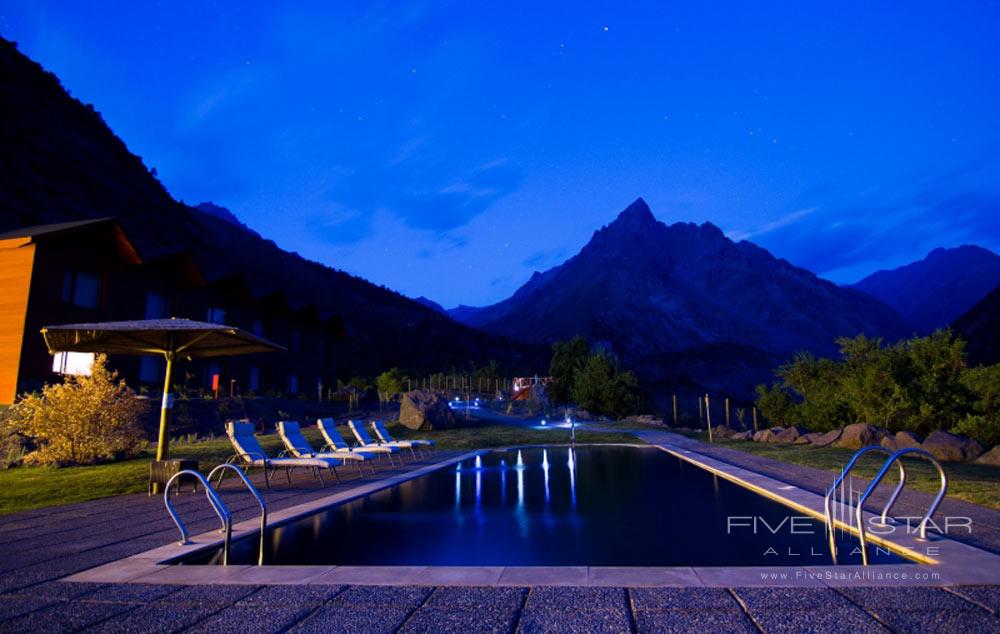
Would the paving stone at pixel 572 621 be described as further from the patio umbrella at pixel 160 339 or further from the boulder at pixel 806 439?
the boulder at pixel 806 439

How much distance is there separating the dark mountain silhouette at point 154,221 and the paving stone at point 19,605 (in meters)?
21.7

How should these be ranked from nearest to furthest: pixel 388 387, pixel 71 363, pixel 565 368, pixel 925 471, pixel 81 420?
pixel 925 471 < pixel 81 420 < pixel 71 363 < pixel 388 387 < pixel 565 368

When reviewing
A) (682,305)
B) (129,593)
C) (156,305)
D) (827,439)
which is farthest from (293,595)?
(682,305)

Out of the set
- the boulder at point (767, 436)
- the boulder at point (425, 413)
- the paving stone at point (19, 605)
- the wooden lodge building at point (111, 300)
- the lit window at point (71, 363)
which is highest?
the wooden lodge building at point (111, 300)

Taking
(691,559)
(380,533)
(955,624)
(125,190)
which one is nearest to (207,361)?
(380,533)

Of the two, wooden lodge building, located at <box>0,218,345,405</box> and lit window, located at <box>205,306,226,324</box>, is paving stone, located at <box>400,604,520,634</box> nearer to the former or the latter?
wooden lodge building, located at <box>0,218,345,405</box>

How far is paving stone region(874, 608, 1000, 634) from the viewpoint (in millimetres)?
2963

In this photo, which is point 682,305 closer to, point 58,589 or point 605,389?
point 605,389

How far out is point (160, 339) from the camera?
9.22 m

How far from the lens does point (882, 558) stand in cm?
452

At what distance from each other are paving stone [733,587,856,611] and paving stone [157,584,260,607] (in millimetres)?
3040

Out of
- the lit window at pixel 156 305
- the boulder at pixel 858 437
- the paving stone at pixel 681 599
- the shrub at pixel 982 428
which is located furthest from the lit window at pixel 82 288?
the shrub at pixel 982 428

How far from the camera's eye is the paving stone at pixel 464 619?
3.07 meters

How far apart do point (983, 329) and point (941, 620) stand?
7389 centimetres
